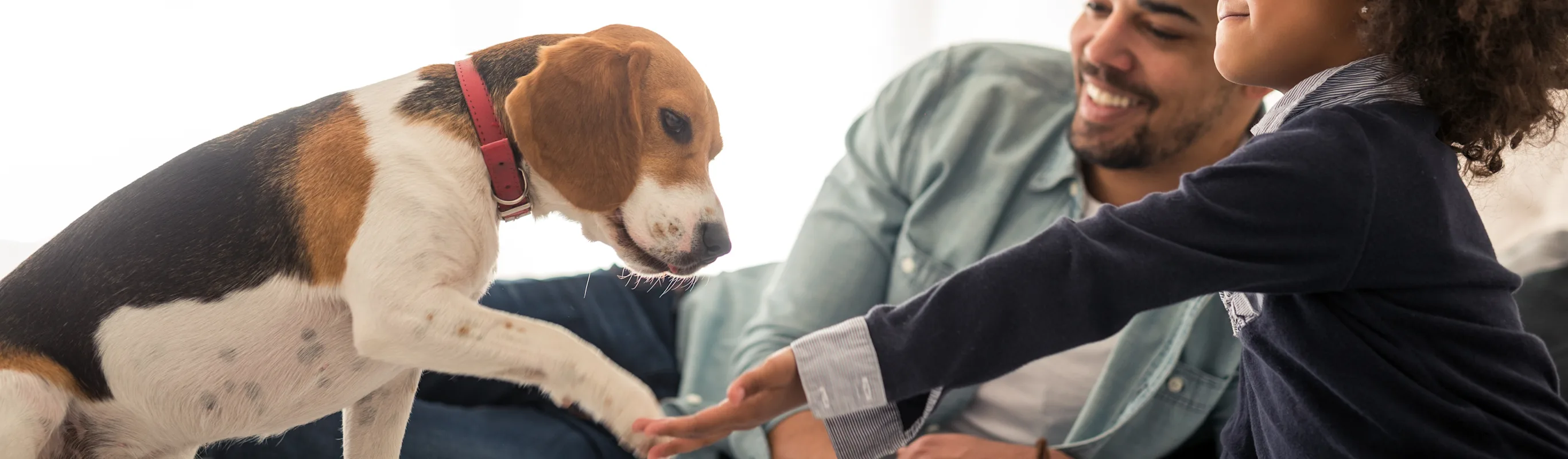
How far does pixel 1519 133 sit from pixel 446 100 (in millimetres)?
1149

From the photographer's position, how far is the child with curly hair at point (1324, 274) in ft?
3.08

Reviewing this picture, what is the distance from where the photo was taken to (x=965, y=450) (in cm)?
166

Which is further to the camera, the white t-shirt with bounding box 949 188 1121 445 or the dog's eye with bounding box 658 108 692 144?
the white t-shirt with bounding box 949 188 1121 445

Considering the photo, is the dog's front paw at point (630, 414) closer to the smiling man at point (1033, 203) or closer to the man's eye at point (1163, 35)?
the smiling man at point (1033, 203)

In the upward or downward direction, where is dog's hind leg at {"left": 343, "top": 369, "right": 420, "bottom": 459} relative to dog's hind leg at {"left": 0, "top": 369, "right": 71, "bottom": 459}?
downward

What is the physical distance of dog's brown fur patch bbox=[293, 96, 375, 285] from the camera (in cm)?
84

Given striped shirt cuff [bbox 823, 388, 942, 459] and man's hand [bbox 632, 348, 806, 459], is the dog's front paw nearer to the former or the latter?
man's hand [bbox 632, 348, 806, 459]

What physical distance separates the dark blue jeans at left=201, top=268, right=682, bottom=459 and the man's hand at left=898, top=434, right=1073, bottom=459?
1.66 ft

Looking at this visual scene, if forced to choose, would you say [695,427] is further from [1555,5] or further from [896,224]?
[896,224]

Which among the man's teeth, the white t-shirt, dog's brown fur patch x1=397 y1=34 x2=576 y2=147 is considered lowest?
the white t-shirt

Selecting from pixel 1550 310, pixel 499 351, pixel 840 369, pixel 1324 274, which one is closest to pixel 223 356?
pixel 499 351

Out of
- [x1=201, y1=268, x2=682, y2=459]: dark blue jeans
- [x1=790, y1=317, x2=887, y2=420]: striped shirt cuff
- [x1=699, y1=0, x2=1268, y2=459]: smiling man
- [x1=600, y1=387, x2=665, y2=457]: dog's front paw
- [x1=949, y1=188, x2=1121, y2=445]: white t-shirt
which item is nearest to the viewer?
[x1=600, y1=387, x2=665, y2=457]: dog's front paw

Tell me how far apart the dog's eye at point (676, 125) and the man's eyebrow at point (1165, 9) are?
100 cm

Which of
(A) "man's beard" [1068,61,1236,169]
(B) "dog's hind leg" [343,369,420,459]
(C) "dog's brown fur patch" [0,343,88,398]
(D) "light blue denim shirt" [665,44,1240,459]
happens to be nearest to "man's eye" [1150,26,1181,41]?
(A) "man's beard" [1068,61,1236,169]
